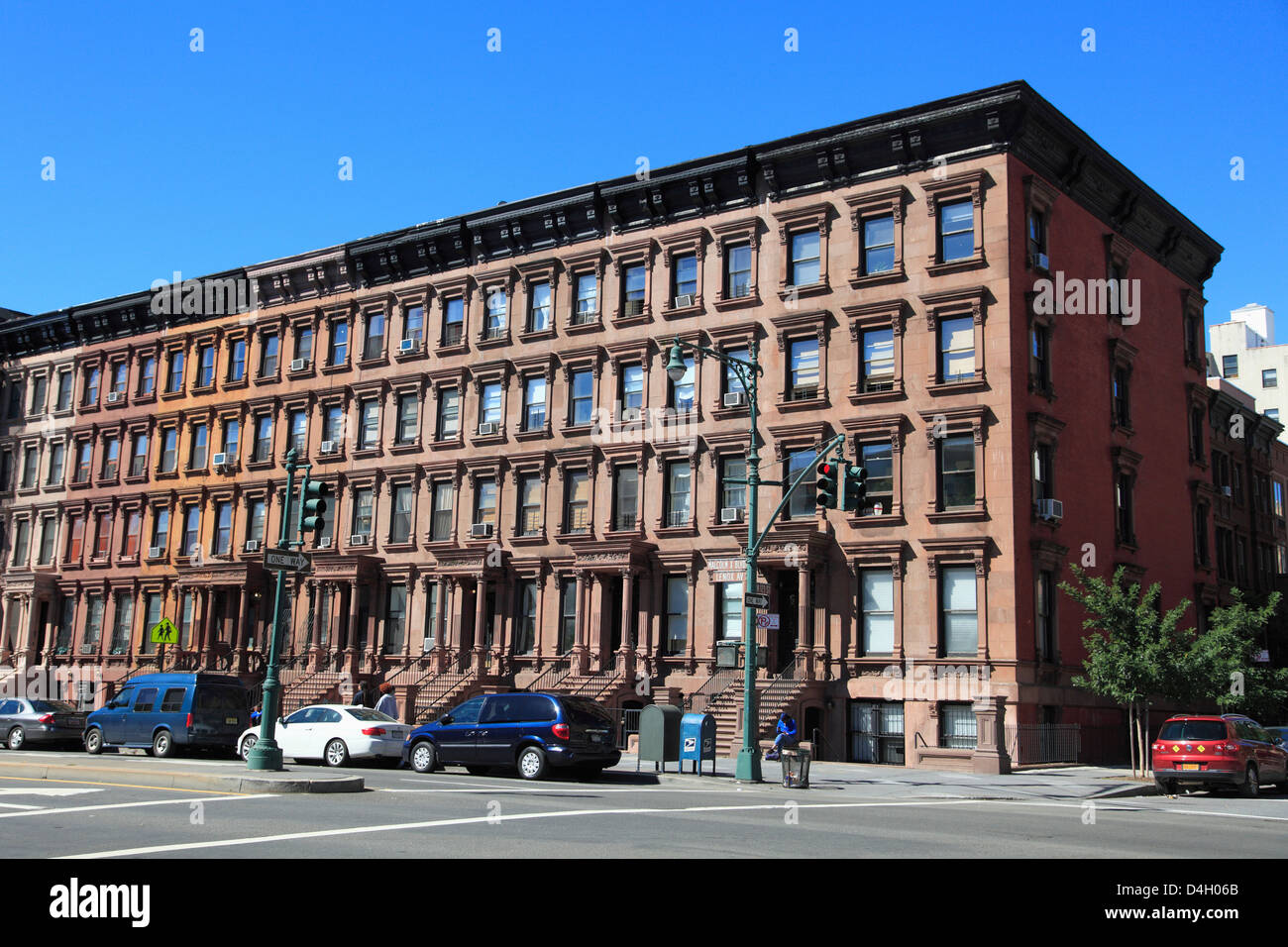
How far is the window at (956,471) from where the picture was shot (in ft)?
110

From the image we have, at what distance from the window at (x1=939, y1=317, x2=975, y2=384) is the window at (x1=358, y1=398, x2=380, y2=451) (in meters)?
22.1

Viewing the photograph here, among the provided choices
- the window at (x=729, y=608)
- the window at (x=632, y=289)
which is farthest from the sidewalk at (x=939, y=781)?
the window at (x=632, y=289)

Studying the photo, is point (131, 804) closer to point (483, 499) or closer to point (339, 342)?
point (483, 499)

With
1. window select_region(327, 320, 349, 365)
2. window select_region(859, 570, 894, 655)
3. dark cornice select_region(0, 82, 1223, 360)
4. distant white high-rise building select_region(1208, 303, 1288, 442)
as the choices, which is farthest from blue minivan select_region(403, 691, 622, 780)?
distant white high-rise building select_region(1208, 303, 1288, 442)

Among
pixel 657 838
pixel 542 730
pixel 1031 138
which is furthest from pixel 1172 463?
pixel 657 838

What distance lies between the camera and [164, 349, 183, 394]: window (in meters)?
53.1

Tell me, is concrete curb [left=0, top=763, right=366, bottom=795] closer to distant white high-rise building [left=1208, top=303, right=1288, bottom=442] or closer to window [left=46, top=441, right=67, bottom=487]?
window [left=46, top=441, right=67, bottom=487]

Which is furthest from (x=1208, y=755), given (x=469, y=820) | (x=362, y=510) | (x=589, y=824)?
(x=362, y=510)

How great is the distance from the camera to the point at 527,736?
2403 centimetres

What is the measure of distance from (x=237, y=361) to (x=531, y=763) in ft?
107
